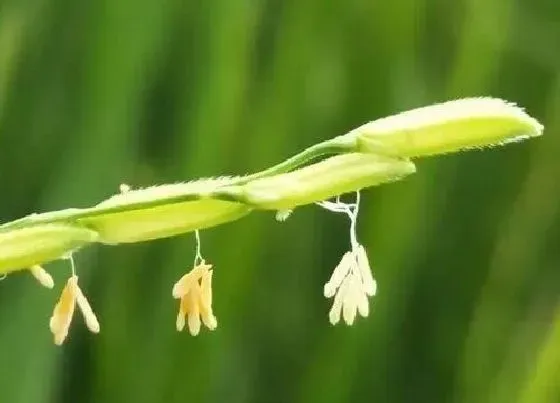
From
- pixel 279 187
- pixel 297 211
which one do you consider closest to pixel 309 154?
pixel 279 187

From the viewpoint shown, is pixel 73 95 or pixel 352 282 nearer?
pixel 352 282

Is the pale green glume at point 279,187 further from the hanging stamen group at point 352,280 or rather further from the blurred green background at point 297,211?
the blurred green background at point 297,211

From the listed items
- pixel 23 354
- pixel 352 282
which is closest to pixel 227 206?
pixel 352 282

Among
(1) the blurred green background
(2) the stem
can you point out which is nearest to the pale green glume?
(2) the stem

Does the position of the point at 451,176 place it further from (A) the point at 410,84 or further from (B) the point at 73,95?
(B) the point at 73,95

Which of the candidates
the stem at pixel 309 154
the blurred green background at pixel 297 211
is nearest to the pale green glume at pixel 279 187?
the stem at pixel 309 154

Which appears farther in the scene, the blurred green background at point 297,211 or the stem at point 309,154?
the blurred green background at point 297,211

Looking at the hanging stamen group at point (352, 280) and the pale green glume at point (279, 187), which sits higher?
the pale green glume at point (279, 187)

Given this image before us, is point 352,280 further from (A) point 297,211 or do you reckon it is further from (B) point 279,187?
(A) point 297,211
